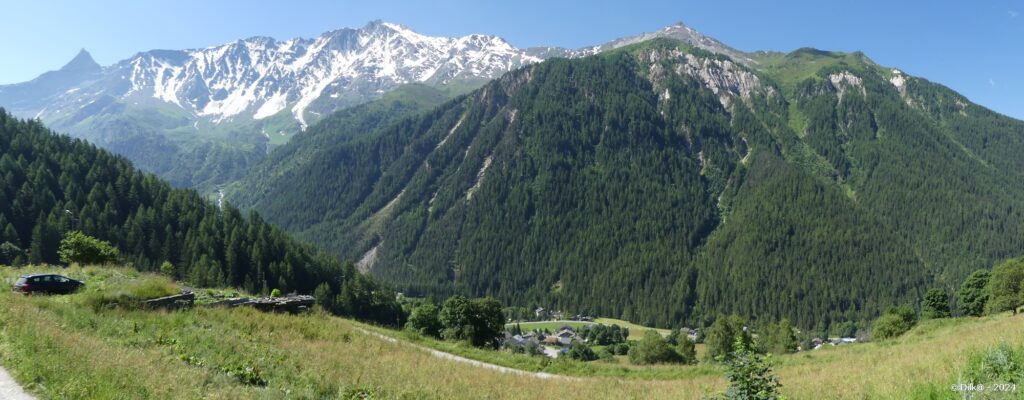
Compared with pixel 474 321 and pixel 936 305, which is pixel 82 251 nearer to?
pixel 474 321

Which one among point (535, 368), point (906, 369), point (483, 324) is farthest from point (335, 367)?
point (483, 324)

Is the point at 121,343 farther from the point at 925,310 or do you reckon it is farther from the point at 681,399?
the point at 925,310

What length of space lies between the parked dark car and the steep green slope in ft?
205

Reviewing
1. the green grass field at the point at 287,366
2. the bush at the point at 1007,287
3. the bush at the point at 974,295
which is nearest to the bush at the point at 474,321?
the green grass field at the point at 287,366

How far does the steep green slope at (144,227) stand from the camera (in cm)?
9325

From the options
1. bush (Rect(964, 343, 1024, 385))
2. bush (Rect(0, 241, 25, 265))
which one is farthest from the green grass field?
bush (Rect(0, 241, 25, 265))

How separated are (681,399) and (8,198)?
13520cm

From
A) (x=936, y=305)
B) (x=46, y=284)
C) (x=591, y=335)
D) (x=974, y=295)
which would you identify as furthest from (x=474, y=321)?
(x=591, y=335)

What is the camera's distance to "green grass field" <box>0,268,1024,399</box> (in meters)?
13.1

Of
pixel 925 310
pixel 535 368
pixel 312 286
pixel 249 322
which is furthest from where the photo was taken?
pixel 312 286

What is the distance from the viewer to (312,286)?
109812 mm

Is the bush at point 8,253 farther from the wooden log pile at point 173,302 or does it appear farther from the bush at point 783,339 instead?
the bush at point 783,339

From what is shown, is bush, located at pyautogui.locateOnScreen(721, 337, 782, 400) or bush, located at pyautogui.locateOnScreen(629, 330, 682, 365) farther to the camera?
bush, located at pyautogui.locateOnScreen(629, 330, 682, 365)

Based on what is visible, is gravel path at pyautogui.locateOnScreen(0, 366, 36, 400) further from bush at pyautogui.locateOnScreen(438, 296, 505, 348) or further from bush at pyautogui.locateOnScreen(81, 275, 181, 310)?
bush at pyautogui.locateOnScreen(438, 296, 505, 348)
